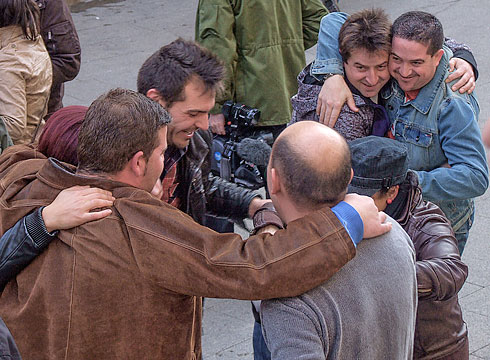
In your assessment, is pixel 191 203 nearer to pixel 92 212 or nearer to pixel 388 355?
pixel 92 212

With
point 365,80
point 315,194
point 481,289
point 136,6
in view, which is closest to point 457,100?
point 365,80

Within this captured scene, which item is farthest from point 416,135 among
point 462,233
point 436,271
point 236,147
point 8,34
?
point 8,34

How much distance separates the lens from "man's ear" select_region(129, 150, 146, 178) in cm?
235

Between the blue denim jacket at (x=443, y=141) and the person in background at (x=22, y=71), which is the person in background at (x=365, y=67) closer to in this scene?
the blue denim jacket at (x=443, y=141)

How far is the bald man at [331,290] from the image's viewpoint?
81.6 inches

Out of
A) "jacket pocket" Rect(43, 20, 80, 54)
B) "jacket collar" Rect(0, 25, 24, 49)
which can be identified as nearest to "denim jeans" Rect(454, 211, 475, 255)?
"jacket collar" Rect(0, 25, 24, 49)

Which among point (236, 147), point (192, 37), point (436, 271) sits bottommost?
point (192, 37)

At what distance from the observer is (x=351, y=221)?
2.14 meters

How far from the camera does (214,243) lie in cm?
221

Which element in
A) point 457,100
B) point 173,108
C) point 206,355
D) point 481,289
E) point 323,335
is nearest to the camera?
point 323,335

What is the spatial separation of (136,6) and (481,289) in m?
8.61

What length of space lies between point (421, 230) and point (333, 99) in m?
1.00

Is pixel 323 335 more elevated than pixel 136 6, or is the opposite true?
pixel 323 335

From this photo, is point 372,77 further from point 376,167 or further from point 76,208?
point 76,208
